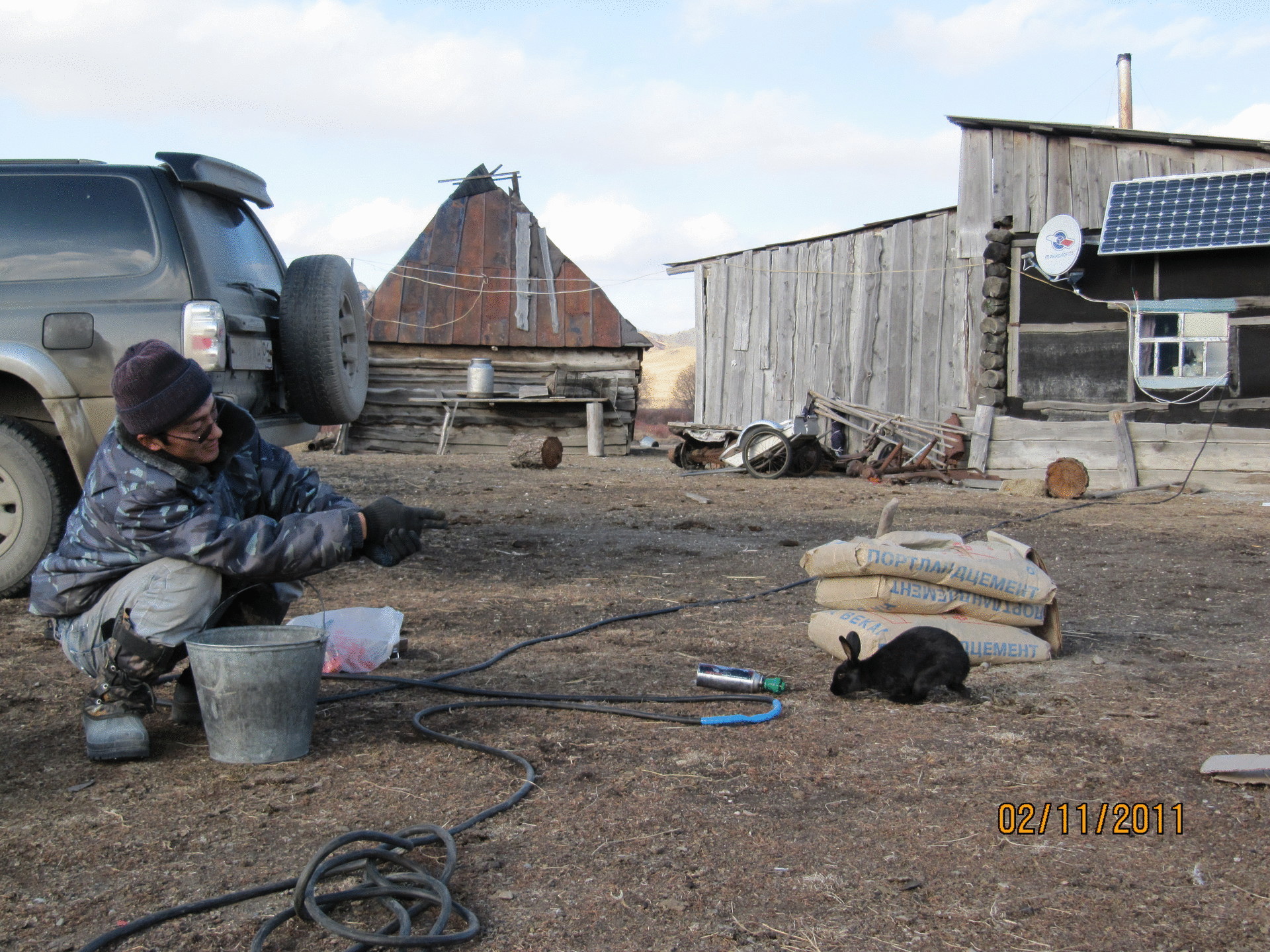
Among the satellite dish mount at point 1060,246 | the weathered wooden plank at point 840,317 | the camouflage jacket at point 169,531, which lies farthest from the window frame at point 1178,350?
the camouflage jacket at point 169,531

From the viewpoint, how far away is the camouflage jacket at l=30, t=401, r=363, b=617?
3.06 m

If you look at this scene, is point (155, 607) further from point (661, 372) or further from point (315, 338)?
point (661, 372)

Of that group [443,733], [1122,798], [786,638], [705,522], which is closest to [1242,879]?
[1122,798]

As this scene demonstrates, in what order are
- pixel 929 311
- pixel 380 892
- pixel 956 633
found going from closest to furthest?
pixel 380 892 < pixel 956 633 < pixel 929 311

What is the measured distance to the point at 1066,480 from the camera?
11.5 metres

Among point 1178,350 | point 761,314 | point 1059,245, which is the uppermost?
point 1059,245

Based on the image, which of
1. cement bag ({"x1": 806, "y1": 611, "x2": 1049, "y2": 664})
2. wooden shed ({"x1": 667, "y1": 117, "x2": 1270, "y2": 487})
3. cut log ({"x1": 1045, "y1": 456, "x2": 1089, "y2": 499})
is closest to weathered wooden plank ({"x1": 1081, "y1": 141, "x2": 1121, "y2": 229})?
wooden shed ({"x1": 667, "y1": 117, "x2": 1270, "y2": 487})

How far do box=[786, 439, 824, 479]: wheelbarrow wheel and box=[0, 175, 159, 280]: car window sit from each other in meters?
9.47

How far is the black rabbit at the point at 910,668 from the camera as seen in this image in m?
3.69

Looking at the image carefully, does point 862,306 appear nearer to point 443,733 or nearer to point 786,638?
point 786,638

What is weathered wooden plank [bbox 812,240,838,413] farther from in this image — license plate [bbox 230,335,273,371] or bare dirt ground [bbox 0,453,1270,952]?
license plate [bbox 230,335,273,371]

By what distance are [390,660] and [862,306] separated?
39.0ft

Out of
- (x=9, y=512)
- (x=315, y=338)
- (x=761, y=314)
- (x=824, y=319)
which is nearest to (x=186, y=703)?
(x=9, y=512)

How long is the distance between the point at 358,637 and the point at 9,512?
7.05 feet
